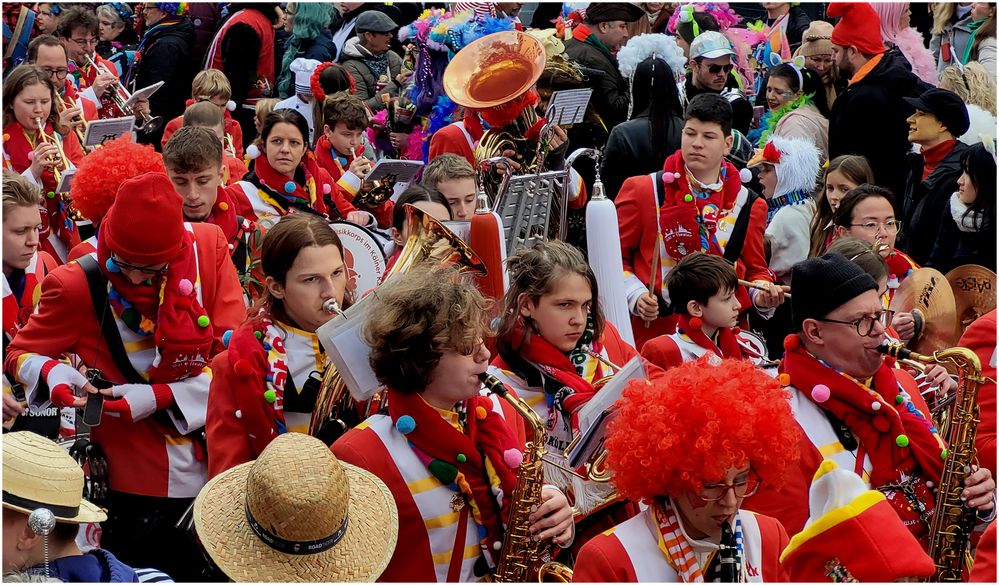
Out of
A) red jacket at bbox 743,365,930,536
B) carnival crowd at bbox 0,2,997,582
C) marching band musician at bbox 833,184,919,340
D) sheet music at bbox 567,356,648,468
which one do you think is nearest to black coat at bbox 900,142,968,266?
carnival crowd at bbox 0,2,997,582

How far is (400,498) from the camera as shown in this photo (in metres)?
3.82

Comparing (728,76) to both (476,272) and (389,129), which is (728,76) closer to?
(389,129)

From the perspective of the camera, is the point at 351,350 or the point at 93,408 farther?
the point at 93,408

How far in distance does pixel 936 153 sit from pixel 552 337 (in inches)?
171

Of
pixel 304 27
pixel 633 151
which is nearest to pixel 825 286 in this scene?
pixel 633 151

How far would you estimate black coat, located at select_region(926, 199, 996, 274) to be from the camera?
7.02m

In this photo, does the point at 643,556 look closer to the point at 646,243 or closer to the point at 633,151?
the point at 646,243

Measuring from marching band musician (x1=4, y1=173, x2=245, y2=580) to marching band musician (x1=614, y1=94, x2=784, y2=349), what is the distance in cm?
243

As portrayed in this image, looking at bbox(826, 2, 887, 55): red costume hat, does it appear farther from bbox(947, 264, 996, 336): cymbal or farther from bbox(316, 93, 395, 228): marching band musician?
bbox(947, 264, 996, 336): cymbal

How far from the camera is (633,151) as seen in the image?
8281 millimetres

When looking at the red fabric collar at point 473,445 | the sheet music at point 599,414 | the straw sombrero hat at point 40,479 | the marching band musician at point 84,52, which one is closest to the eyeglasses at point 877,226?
the sheet music at point 599,414

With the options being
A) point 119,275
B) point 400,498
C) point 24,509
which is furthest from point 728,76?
point 24,509

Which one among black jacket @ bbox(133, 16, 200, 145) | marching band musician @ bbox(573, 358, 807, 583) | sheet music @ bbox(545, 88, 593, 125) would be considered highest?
marching band musician @ bbox(573, 358, 807, 583)

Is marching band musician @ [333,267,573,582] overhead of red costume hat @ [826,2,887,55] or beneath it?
overhead
